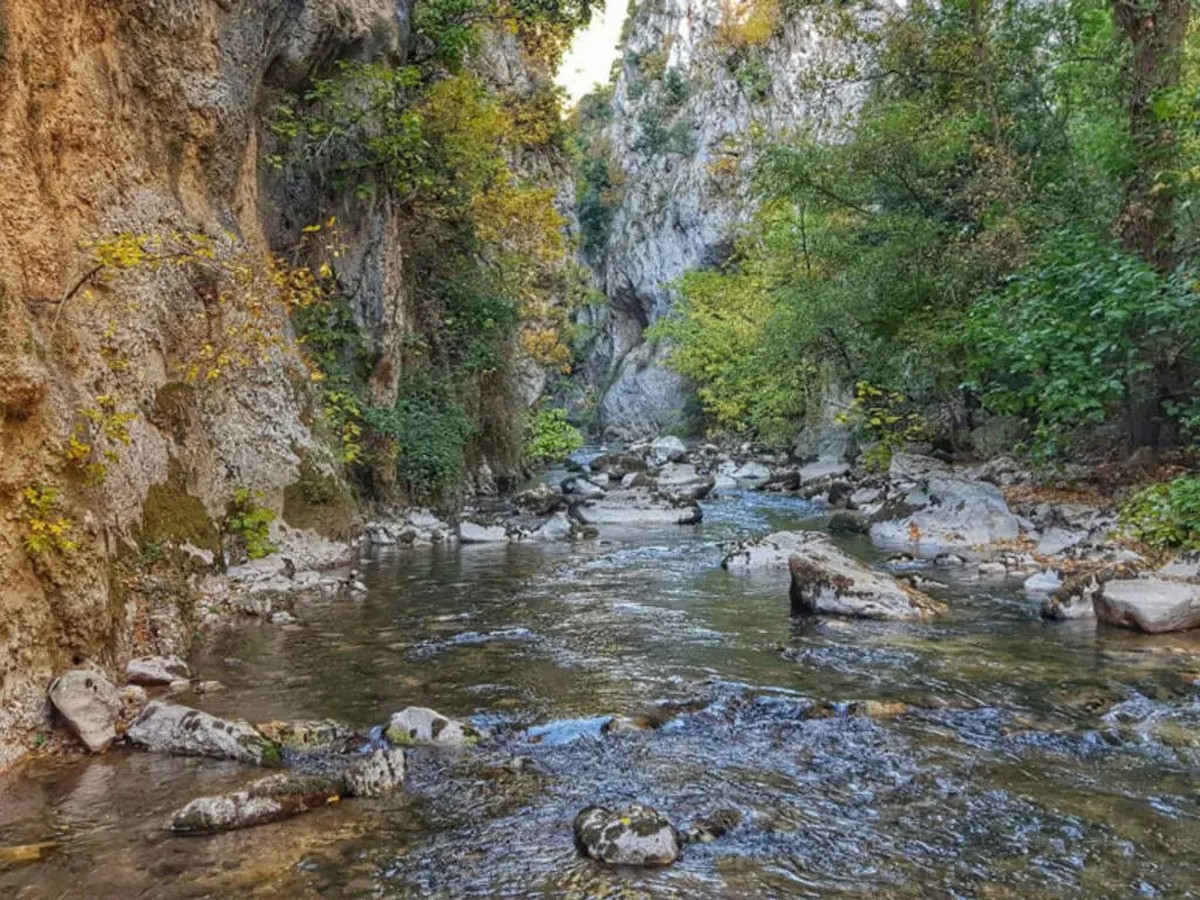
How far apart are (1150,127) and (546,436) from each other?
18258 millimetres

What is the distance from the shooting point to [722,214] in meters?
50.8

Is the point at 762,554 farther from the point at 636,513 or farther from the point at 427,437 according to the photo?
the point at 427,437

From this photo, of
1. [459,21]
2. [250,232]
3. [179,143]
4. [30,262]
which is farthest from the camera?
[459,21]

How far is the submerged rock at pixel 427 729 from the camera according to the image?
521 cm

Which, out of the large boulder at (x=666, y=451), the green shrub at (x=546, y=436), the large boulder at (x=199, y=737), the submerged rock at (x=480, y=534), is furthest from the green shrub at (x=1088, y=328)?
the large boulder at (x=666, y=451)

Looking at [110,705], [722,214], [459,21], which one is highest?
[722,214]

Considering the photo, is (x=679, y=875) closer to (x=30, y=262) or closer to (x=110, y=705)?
(x=110, y=705)

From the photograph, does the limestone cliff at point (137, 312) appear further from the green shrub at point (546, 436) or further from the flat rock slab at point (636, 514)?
the green shrub at point (546, 436)

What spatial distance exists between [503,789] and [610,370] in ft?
189

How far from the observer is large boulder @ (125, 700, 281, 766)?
487 cm

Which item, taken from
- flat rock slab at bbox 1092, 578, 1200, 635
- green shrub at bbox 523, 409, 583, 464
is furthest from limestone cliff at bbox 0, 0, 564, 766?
green shrub at bbox 523, 409, 583, 464

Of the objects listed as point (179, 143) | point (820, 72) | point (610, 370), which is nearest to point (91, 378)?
point (179, 143)

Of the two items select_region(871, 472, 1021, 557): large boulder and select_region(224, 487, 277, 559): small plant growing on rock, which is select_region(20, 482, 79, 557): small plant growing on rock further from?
select_region(871, 472, 1021, 557): large boulder

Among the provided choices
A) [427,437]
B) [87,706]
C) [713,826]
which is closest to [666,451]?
[427,437]
